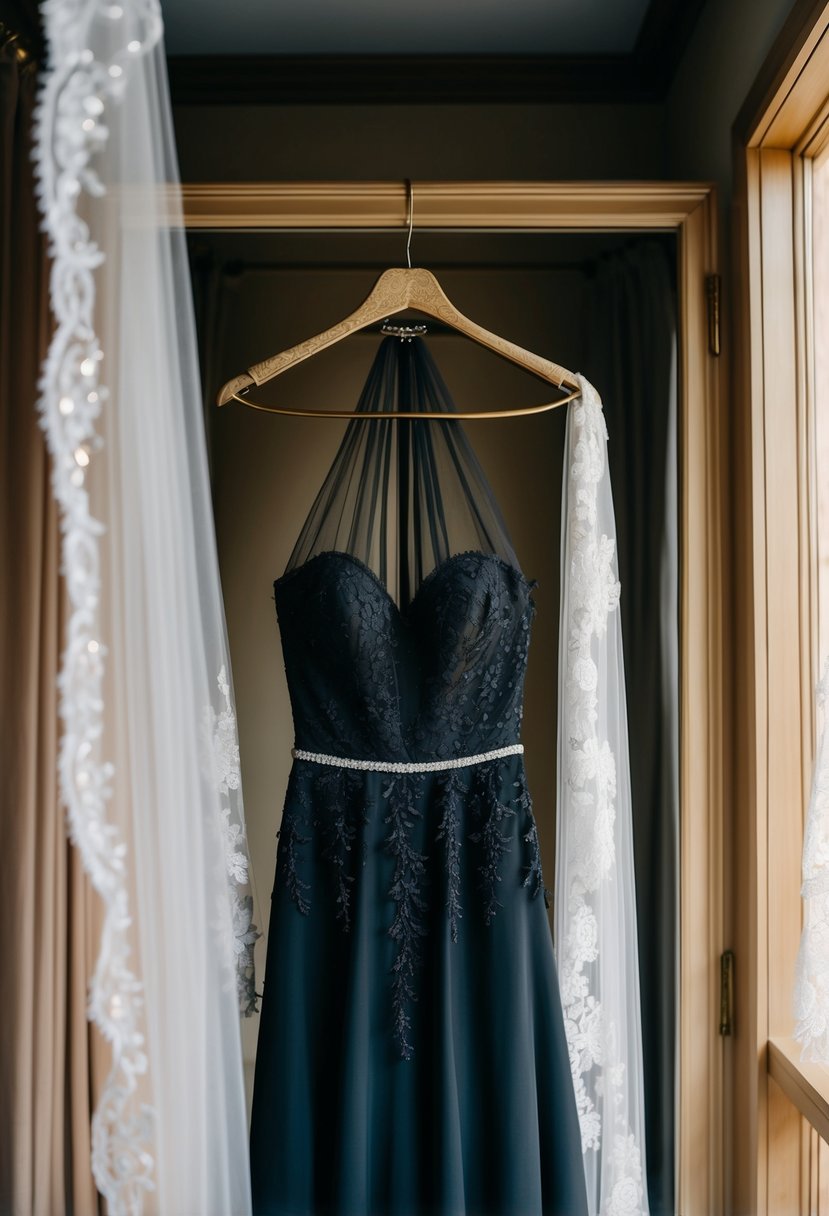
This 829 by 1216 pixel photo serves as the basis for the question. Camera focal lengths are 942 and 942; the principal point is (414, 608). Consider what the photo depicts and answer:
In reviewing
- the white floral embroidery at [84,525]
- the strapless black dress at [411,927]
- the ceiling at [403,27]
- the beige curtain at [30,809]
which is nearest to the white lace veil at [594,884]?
the strapless black dress at [411,927]

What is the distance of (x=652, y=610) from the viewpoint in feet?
5.26

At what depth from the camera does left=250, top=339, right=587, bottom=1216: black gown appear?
4.38 feet

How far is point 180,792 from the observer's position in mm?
888

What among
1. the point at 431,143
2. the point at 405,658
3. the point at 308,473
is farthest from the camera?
the point at 431,143

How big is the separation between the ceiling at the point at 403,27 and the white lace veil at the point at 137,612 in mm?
1177

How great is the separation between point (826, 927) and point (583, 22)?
172 centimetres

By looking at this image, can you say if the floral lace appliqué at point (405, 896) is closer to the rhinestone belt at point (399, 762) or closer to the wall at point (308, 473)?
the rhinestone belt at point (399, 762)

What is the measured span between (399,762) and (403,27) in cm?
147

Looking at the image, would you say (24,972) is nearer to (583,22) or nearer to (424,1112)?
(424,1112)

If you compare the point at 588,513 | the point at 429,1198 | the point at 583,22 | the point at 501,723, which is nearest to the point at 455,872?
the point at 501,723

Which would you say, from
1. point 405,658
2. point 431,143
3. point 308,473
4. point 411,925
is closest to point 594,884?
point 411,925

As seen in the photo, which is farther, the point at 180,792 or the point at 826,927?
the point at 826,927

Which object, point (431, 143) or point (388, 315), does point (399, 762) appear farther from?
point (431, 143)

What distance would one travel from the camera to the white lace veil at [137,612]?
2.46ft
